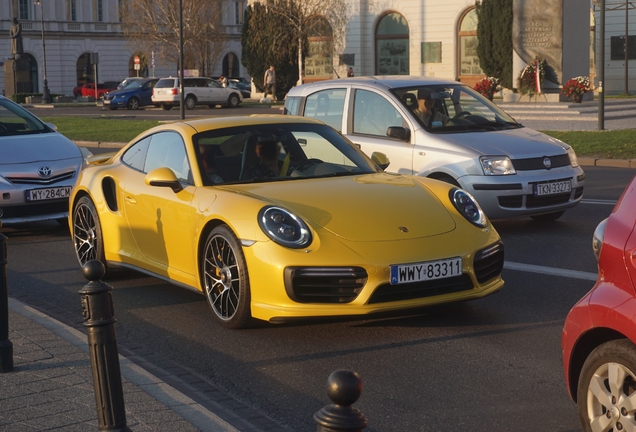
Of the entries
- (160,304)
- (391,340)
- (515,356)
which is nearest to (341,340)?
(391,340)

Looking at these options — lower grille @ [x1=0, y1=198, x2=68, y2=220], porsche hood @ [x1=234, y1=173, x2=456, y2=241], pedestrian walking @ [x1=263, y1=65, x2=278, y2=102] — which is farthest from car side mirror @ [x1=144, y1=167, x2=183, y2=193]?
pedestrian walking @ [x1=263, y1=65, x2=278, y2=102]

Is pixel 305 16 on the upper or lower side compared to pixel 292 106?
upper

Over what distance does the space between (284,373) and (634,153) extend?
1384 centimetres

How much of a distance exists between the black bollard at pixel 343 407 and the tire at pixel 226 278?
3786 millimetres

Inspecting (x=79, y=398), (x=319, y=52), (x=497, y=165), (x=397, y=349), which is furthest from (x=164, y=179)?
(x=319, y=52)

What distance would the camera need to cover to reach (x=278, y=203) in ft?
21.4

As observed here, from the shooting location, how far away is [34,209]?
10656 millimetres

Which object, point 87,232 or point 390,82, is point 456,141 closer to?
point 390,82

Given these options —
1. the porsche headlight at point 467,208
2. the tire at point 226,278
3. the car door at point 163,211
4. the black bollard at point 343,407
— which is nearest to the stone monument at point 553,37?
the car door at point 163,211

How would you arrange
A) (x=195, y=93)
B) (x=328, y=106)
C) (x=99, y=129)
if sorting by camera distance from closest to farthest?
(x=328, y=106), (x=99, y=129), (x=195, y=93)

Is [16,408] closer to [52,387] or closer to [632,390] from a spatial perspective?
[52,387]

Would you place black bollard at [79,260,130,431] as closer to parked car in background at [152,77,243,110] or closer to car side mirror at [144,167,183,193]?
car side mirror at [144,167,183,193]

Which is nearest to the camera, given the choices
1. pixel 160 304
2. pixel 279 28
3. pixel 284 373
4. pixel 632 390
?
pixel 632 390

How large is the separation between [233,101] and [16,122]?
37.3m
